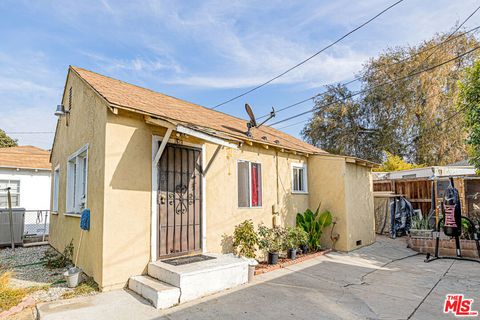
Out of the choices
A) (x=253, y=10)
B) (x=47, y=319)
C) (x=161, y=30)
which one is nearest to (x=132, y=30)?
(x=161, y=30)

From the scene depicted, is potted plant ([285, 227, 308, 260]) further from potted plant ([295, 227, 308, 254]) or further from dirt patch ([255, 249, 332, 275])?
dirt patch ([255, 249, 332, 275])

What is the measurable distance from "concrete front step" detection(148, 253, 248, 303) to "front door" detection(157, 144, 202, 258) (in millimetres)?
600

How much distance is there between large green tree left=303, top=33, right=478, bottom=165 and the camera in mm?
18766

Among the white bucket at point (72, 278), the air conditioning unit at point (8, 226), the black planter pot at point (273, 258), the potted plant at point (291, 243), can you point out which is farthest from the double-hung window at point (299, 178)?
the air conditioning unit at point (8, 226)

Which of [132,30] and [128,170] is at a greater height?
[132,30]

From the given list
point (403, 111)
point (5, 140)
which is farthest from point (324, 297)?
point (5, 140)

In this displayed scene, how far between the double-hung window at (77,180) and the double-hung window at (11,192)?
25.9ft

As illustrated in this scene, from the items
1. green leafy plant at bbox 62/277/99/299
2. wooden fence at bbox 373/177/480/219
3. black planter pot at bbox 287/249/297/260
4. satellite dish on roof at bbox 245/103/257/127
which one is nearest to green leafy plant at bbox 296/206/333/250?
black planter pot at bbox 287/249/297/260

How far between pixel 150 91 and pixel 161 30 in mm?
2546

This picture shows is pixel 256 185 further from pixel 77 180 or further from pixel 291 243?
Result: pixel 77 180

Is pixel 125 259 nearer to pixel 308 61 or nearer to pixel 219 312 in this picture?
pixel 219 312

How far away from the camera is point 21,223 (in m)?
10.4

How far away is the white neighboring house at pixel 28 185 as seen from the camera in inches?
525

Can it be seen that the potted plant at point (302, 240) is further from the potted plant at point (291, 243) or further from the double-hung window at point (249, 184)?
the double-hung window at point (249, 184)
